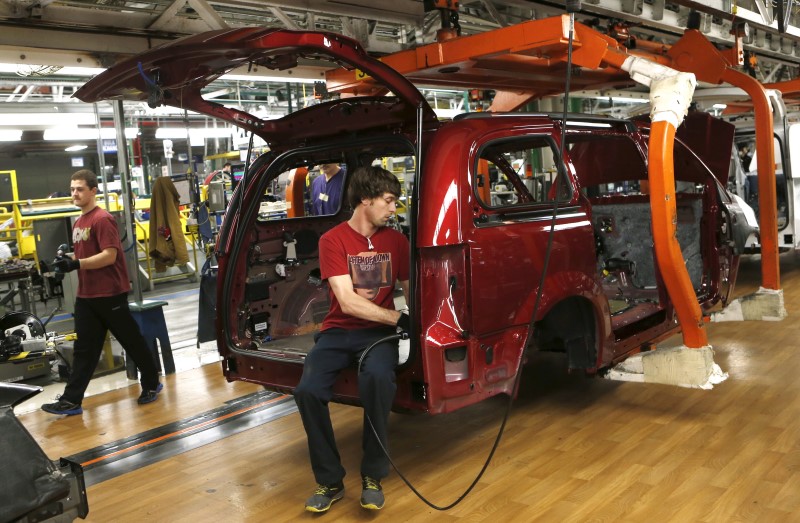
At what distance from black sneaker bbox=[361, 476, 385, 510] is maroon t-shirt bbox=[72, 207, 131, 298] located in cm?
287

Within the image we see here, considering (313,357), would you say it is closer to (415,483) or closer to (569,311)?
(415,483)

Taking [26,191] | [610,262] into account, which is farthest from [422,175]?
[26,191]

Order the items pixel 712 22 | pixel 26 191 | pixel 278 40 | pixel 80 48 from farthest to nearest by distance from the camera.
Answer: pixel 26 191
pixel 712 22
pixel 80 48
pixel 278 40

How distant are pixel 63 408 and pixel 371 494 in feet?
10.0

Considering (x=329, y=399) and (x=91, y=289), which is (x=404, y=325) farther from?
(x=91, y=289)

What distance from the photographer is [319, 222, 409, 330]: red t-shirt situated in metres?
3.66

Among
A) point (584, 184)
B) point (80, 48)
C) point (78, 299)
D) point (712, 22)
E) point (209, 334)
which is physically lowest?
point (209, 334)

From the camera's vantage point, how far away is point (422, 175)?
11.8 ft

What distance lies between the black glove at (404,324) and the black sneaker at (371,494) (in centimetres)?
70

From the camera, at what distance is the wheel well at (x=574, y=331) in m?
4.36

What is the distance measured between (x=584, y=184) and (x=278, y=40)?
388 centimetres

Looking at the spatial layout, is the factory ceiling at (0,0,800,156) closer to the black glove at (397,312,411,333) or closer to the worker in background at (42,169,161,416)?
the worker in background at (42,169,161,416)

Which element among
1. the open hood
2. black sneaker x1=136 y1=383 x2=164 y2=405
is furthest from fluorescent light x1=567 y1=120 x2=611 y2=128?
black sneaker x1=136 y1=383 x2=164 y2=405

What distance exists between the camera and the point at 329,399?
3.54 m
